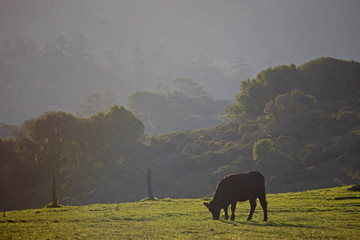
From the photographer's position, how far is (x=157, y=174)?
82.0 metres

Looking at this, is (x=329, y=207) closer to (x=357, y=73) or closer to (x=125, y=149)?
(x=125, y=149)

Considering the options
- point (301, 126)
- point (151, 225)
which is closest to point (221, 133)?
point (301, 126)

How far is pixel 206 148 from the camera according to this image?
295 ft

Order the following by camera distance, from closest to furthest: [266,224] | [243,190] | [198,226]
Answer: [198,226] < [266,224] < [243,190]

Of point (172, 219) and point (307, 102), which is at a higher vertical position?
point (307, 102)

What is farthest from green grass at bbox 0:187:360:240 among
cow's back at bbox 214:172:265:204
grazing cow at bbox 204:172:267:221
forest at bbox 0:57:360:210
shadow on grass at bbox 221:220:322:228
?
forest at bbox 0:57:360:210

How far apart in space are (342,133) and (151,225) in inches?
2682

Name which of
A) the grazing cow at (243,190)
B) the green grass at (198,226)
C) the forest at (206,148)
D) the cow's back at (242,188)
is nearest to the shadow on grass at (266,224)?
the green grass at (198,226)

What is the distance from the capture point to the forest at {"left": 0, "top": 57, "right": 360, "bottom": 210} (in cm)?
6588

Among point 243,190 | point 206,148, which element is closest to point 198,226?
point 243,190

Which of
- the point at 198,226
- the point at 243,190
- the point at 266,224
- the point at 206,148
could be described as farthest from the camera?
the point at 206,148

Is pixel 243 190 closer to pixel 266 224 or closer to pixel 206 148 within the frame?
pixel 266 224

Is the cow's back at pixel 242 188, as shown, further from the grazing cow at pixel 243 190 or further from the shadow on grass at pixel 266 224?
the shadow on grass at pixel 266 224

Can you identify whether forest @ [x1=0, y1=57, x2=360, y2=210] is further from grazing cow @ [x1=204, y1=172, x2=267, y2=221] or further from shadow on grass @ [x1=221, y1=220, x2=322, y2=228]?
shadow on grass @ [x1=221, y1=220, x2=322, y2=228]
